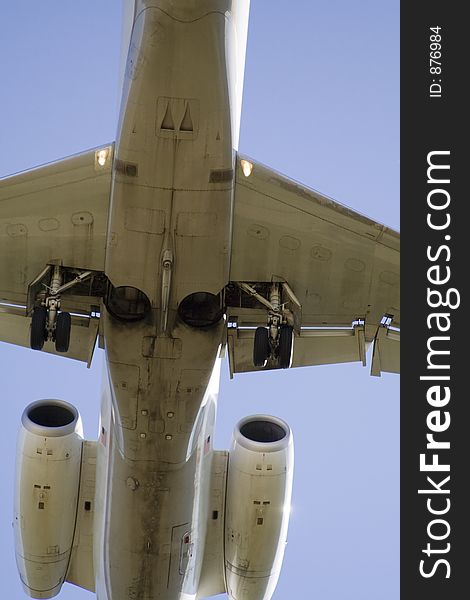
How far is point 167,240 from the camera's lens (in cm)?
1895

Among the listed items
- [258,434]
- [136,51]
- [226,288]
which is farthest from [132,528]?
[136,51]

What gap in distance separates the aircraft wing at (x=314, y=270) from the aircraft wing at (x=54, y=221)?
223cm

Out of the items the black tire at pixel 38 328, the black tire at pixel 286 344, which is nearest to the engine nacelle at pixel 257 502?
the black tire at pixel 286 344

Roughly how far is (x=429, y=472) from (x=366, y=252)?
426 cm

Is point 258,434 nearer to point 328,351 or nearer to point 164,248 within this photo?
point 328,351

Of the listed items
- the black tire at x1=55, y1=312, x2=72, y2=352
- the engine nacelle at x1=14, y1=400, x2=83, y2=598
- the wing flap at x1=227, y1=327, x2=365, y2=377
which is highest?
the wing flap at x1=227, y1=327, x2=365, y2=377

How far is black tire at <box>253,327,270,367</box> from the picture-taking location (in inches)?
793

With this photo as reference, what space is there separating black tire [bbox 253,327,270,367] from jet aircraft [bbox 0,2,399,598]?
23mm

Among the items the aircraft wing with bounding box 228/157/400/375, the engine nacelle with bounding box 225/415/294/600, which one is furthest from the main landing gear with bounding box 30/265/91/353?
the engine nacelle with bounding box 225/415/294/600

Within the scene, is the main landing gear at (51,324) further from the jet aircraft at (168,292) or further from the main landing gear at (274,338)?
the main landing gear at (274,338)

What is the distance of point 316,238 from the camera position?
816 inches

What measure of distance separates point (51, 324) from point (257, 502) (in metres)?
6.29

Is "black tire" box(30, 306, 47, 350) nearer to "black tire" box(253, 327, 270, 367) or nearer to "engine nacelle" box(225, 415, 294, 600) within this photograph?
"black tire" box(253, 327, 270, 367)

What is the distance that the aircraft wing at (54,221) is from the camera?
20.0 meters
